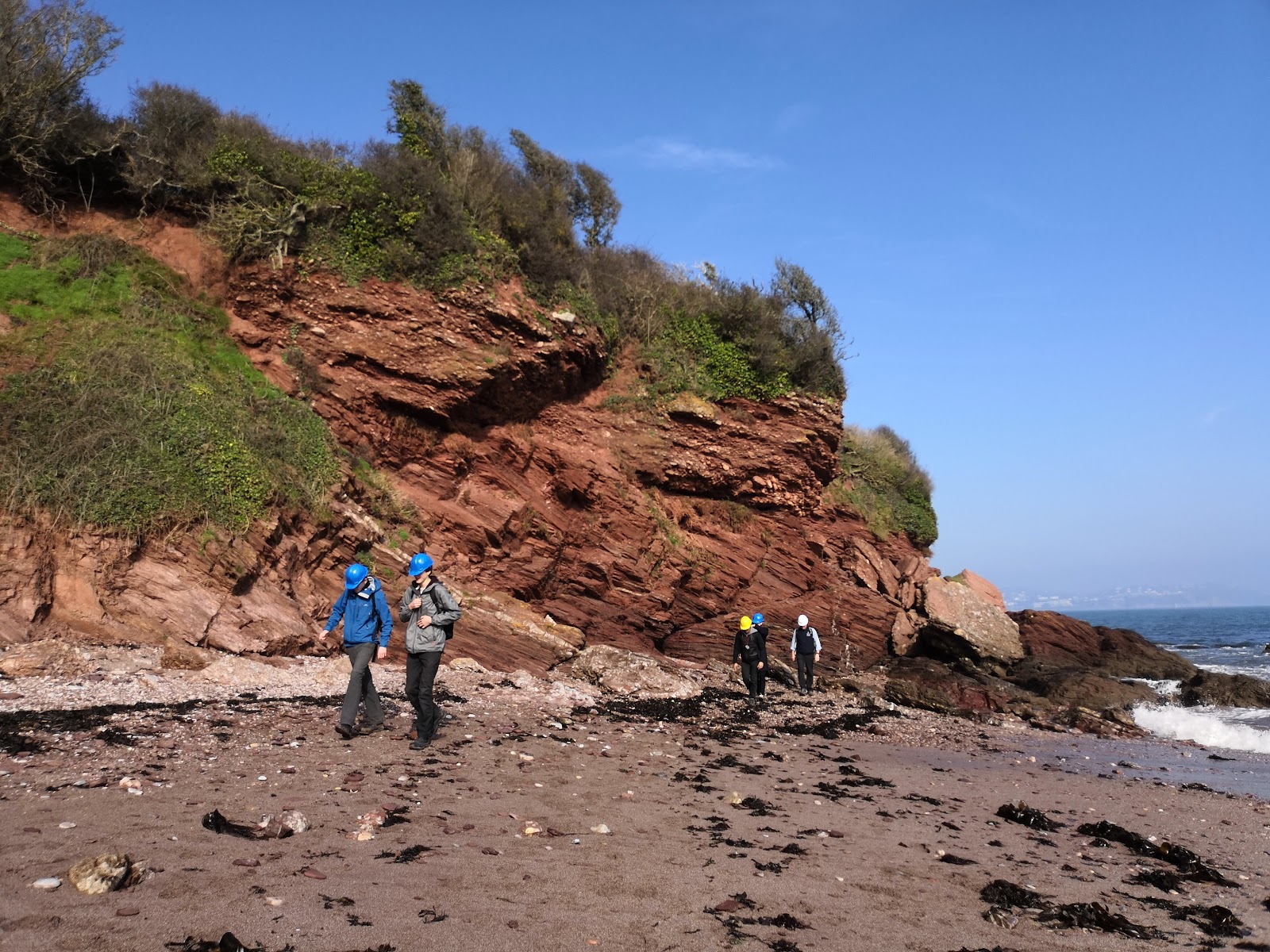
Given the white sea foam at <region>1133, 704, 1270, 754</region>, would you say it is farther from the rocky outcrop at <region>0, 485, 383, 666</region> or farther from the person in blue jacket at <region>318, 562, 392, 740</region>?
the rocky outcrop at <region>0, 485, 383, 666</region>

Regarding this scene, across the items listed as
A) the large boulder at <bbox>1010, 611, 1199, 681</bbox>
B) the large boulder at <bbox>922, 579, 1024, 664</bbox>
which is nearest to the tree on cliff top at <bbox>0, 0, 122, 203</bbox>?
the large boulder at <bbox>922, 579, 1024, 664</bbox>

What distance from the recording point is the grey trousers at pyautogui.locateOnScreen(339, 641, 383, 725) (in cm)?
786

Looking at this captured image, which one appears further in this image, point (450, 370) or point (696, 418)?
point (696, 418)

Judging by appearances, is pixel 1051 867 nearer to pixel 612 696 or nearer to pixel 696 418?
pixel 612 696

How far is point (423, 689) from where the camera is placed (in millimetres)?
7926

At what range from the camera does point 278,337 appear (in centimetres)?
1659

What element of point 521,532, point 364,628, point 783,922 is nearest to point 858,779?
point 783,922

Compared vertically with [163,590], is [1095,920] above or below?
below

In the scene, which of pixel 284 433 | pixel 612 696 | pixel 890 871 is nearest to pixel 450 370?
pixel 284 433

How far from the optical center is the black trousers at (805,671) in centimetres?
1744

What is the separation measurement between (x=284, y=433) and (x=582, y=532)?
22.1ft

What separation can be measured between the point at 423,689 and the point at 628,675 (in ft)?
21.6

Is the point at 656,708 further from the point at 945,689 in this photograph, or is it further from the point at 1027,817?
the point at 945,689

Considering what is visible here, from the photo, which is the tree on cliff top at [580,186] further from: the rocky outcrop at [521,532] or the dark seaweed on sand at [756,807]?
the dark seaweed on sand at [756,807]
